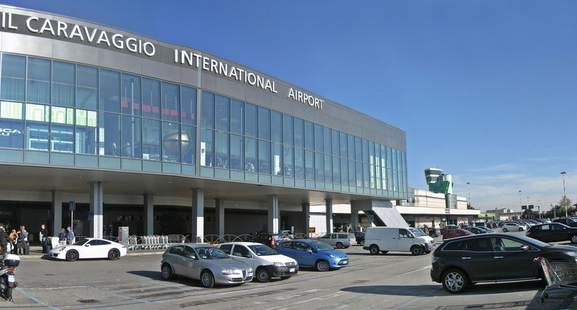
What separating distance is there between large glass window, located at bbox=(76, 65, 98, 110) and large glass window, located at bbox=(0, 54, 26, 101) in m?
3.01

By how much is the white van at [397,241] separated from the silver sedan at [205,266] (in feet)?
57.3

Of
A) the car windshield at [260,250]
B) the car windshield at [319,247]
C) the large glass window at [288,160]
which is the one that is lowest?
the car windshield at [319,247]

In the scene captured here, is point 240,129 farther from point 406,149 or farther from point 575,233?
point 406,149

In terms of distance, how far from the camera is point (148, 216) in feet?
146

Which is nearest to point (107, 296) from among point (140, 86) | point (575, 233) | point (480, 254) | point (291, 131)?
point (480, 254)

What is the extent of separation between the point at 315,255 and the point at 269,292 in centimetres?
754

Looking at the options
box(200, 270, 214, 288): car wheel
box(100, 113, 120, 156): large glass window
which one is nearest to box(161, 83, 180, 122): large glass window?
box(100, 113, 120, 156): large glass window

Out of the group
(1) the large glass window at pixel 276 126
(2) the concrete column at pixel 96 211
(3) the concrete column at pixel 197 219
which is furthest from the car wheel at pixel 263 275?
(1) the large glass window at pixel 276 126

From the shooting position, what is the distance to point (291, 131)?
152ft

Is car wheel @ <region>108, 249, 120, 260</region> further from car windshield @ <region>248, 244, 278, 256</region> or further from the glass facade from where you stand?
car windshield @ <region>248, 244, 278, 256</region>

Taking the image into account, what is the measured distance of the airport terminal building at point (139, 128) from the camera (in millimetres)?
29047

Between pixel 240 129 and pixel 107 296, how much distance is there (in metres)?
25.7

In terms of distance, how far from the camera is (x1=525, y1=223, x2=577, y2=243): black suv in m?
32.1

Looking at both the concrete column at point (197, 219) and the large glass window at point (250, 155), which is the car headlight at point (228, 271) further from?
the large glass window at point (250, 155)
